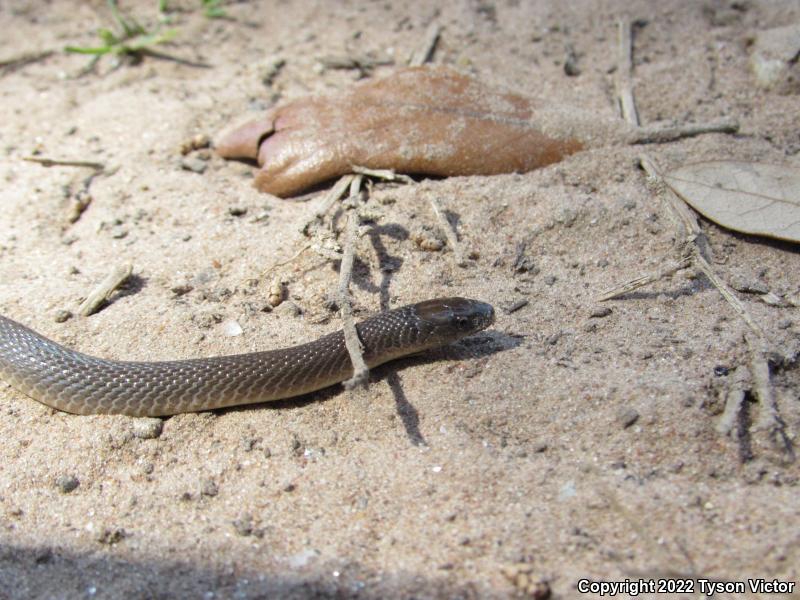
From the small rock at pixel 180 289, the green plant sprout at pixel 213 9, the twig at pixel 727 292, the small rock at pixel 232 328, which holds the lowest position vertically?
the small rock at pixel 232 328

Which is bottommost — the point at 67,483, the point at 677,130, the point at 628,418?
the point at 67,483

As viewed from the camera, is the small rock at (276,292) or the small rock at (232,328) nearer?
the small rock at (232,328)

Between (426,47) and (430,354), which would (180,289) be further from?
(426,47)

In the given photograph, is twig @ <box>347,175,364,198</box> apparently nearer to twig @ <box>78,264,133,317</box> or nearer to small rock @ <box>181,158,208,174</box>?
small rock @ <box>181,158,208,174</box>

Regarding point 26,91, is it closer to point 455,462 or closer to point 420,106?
point 420,106

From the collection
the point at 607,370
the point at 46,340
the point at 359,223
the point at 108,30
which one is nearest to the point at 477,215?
the point at 359,223

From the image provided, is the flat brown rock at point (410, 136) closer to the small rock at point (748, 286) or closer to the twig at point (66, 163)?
the twig at point (66, 163)

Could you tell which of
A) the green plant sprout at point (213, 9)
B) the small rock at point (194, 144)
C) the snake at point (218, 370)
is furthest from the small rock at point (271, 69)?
the snake at point (218, 370)

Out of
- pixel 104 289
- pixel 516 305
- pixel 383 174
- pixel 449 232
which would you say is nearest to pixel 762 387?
pixel 516 305
